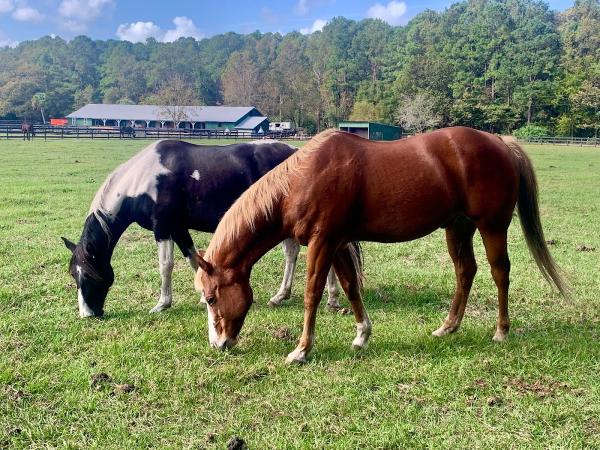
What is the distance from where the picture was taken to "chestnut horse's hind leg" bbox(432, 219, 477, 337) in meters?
4.51

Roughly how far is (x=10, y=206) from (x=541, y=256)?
10.5m

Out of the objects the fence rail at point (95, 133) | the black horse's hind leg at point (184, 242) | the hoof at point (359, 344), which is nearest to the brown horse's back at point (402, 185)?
the hoof at point (359, 344)

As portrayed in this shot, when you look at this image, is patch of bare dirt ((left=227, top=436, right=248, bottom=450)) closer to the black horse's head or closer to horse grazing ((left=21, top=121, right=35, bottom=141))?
the black horse's head

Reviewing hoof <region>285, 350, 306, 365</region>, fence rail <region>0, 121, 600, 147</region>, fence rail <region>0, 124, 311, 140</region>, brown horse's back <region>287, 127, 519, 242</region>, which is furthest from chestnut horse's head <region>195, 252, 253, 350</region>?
fence rail <region>0, 121, 600, 147</region>

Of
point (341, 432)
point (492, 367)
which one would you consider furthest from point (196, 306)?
point (492, 367)

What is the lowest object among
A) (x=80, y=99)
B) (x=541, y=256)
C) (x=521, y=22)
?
(x=541, y=256)

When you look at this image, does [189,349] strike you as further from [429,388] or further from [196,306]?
[429,388]

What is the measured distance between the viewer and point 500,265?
13.9ft

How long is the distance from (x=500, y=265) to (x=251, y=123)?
67571mm

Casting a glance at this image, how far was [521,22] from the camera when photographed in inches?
2990

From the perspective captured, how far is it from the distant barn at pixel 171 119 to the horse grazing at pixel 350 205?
65.0 metres

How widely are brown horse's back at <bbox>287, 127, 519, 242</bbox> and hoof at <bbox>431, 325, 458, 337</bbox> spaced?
99cm

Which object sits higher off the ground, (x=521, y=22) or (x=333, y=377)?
(x=521, y=22)

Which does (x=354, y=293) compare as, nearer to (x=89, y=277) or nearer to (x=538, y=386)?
(x=538, y=386)
